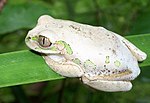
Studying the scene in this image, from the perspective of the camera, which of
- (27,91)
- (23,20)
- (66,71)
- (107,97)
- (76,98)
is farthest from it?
(27,91)

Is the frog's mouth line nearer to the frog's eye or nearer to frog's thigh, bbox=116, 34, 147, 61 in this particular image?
frog's thigh, bbox=116, 34, 147, 61

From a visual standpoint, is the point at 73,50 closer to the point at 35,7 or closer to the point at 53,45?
the point at 53,45

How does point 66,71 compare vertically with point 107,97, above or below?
above

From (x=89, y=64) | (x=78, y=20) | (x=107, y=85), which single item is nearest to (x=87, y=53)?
(x=89, y=64)

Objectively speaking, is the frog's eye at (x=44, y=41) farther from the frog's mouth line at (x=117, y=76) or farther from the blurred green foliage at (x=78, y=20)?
the blurred green foliage at (x=78, y=20)

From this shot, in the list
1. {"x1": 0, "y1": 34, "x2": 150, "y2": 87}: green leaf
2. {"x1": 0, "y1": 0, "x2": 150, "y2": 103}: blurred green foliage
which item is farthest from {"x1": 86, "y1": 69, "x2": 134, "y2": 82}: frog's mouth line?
{"x1": 0, "y1": 0, "x2": 150, "y2": 103}: blurred green foliage

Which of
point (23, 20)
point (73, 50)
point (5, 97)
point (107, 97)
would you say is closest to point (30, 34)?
point (73, 50)

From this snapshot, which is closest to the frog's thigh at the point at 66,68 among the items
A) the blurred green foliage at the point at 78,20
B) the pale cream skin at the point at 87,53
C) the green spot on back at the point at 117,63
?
the pale cream skin at the point at 87,53
